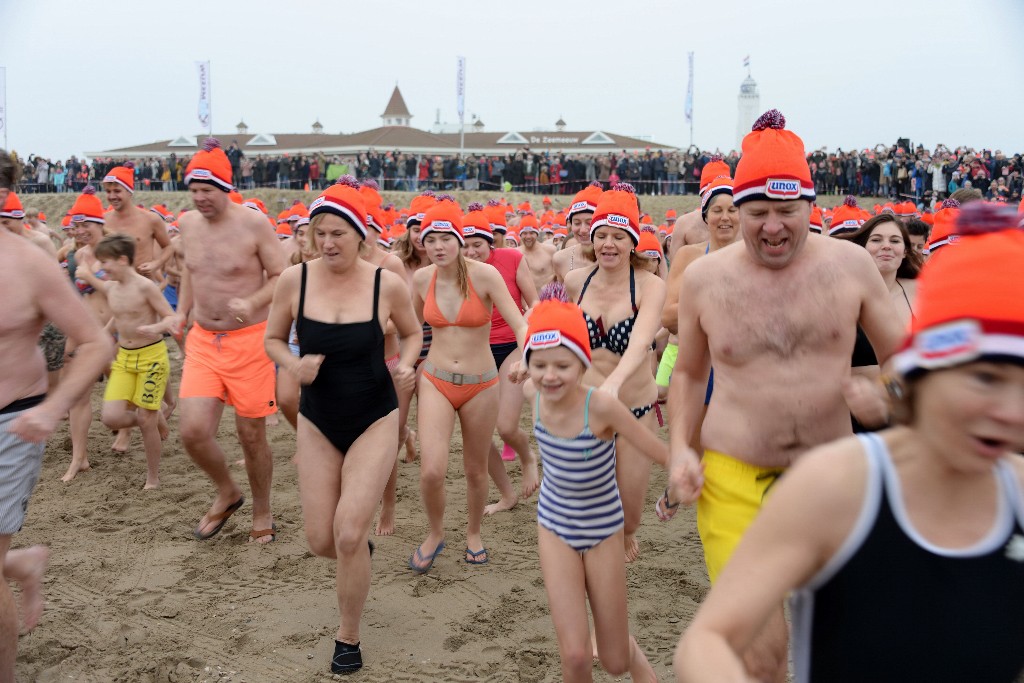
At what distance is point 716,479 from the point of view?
3.35 m

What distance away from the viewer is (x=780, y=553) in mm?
1635

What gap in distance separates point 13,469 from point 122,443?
5335 millimetres

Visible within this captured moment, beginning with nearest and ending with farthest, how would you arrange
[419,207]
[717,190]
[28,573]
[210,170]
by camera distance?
[28,573] → [717,190] → [210,170] → [419,207]

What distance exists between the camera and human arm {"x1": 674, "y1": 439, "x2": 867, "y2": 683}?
5.29 feet

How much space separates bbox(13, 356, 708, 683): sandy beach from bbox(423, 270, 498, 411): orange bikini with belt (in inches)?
48.8

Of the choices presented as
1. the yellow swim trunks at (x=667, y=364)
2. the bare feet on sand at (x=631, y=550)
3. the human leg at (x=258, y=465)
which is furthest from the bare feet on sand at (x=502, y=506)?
the human leg at (x=258, y=465)

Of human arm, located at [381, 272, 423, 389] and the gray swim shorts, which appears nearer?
the gray swim shorts

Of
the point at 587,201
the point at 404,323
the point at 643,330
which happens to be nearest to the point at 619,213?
the point at 643,330

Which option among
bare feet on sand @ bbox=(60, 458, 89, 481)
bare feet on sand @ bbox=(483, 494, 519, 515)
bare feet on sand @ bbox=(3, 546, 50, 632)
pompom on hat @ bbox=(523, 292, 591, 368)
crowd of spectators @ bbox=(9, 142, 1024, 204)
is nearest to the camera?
pompom on hat @ bbox=(523, 292, 591, 368)

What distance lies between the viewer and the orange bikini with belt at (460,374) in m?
5.82

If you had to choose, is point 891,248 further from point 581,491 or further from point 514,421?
point 514,421

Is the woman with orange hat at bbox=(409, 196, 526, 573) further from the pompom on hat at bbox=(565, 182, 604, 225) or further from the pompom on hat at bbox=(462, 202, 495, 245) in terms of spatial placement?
the pompom on hat at bbox=(565, 182, 604, 225)

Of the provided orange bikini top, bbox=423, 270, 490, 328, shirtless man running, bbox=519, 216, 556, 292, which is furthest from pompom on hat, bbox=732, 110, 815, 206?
shirtless man running, bbox=519, 216, 556, 292

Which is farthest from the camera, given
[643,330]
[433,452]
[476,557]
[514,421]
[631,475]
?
[514,421]
